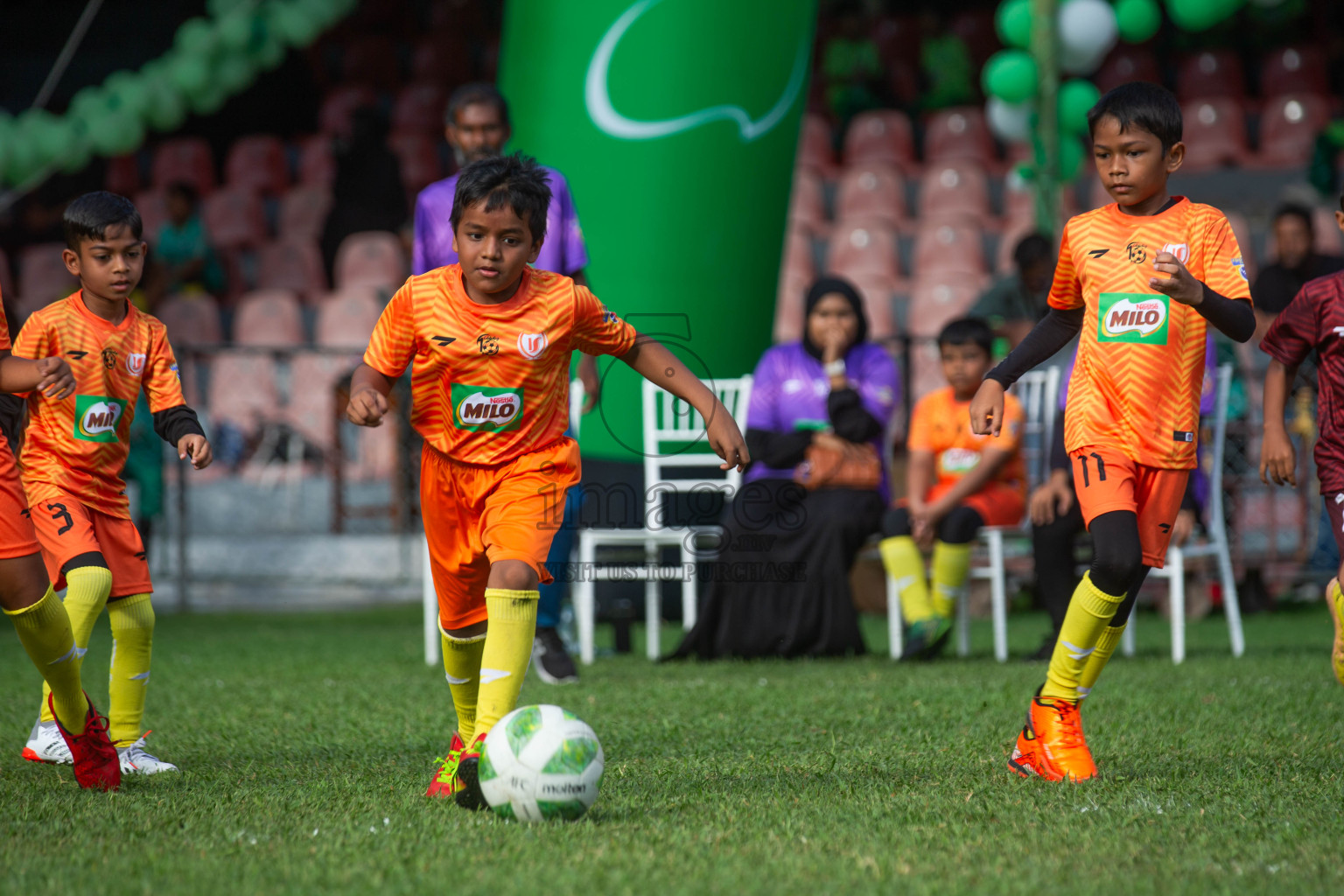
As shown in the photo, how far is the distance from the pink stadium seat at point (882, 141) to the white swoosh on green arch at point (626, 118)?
20.6 ft

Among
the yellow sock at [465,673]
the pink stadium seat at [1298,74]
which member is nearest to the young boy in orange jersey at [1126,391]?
the yellow sock at [465,673]

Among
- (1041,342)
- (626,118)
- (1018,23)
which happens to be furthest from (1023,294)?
(1041,342)

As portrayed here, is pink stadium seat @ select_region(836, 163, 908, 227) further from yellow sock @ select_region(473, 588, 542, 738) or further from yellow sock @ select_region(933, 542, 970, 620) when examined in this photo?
yellow sock @ select_region(473, 588, 542, 738)

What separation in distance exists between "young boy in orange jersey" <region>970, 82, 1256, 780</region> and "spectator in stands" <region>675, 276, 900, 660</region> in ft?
9.58

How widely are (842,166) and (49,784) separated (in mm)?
12001

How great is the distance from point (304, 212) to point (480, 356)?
11504 mm

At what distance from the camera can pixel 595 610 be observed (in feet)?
27.0

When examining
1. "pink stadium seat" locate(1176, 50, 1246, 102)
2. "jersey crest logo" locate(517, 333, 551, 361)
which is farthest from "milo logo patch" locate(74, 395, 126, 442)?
"pink stadium seat" locate(1176, 50, 1246, 102)

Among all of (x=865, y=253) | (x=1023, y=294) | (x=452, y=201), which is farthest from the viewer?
(x=865, y=253)

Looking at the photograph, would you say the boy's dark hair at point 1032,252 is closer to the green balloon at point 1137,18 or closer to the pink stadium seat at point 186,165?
the green balloon at point 1137,18

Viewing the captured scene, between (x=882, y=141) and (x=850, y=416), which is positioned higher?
(x=882, y=141)

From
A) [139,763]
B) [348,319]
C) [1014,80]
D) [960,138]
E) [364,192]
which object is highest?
[960,138]

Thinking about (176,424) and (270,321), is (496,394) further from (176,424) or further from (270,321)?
(270,321)

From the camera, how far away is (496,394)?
3.39 meters
